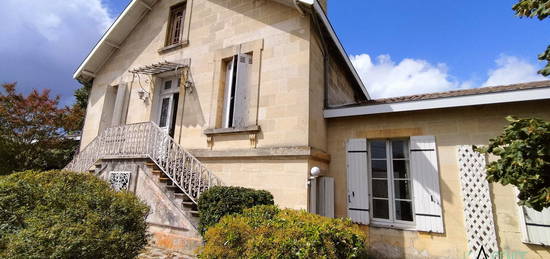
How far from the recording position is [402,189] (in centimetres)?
570

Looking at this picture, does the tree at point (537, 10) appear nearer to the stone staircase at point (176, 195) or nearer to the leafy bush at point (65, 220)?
the leafy bush at point (65, 220)

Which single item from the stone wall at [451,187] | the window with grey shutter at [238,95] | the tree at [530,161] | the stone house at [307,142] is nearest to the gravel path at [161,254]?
the stone house at [307,142]

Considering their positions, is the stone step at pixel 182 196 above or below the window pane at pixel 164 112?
below

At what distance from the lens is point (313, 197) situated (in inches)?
225

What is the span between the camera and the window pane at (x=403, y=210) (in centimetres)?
555

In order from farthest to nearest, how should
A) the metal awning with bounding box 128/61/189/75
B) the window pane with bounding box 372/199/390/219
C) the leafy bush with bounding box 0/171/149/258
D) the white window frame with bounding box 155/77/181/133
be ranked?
1. the white window frame with bounding box 155/77/181/133
2. the metal awning with bounding box 128/61/189/75
3. the window pane with bounding box 372/199/390/219
4. the leafy bush with bounding box 0/171/149/258

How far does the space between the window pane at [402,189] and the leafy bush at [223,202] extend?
112 inches

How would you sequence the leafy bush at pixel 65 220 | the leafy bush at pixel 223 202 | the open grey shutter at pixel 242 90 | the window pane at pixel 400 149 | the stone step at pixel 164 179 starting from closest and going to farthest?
the leafy bush at pixel 65 220
the leafy bush at pixel 223 202
the window pane at pixel 400 149
the stone step at pixel 164 179
the open grey shutter at pixel 242 90

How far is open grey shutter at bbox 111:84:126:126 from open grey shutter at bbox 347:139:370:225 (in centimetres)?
810

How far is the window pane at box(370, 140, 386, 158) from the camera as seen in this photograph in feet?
19.9

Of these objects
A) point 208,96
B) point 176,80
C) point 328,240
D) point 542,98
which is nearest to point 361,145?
point 542,98

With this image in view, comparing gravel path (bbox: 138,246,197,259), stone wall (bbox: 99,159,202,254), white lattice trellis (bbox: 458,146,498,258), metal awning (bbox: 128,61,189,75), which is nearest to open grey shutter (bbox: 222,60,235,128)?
metal awning (bbox: 128,61,189,75)

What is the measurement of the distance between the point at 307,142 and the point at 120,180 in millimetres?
5168

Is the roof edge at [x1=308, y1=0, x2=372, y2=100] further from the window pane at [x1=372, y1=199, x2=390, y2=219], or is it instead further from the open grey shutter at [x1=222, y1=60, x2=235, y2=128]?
the window pane at [x1=372, y1=199, x2=390, y2=219]
